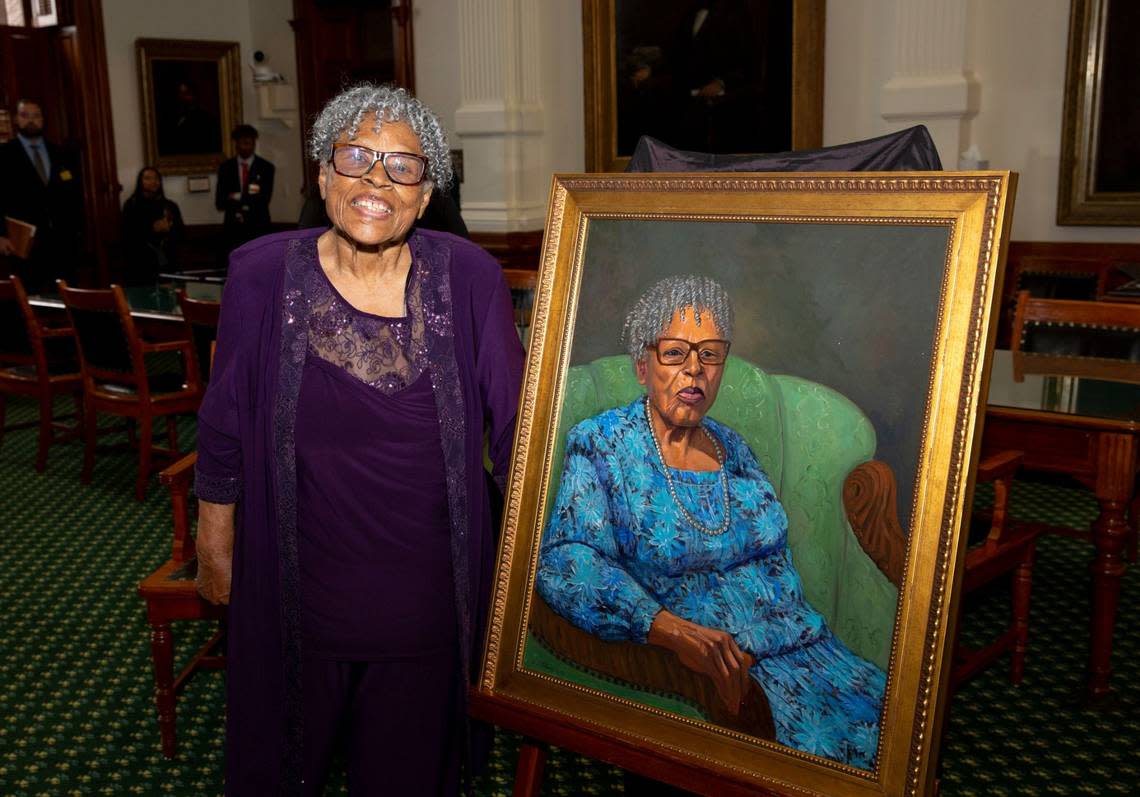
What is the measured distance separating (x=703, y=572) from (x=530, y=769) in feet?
2.02

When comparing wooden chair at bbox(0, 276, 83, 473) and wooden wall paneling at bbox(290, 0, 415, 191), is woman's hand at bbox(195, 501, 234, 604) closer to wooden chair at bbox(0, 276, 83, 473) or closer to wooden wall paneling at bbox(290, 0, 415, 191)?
wooden chair at bbox(0, 276, 83, 473)

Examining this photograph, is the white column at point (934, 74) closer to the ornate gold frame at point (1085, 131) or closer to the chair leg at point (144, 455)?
the ornate gold frame at point (1085, 131)

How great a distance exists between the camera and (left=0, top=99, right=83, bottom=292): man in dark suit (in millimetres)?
9727

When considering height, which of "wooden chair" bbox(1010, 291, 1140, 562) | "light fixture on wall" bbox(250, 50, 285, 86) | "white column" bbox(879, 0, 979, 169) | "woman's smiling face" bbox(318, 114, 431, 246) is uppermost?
"light fixture on wall" bbox(250, 50, 285, 86)

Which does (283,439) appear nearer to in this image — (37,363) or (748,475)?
(748,475)

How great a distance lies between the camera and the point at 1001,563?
3420mm

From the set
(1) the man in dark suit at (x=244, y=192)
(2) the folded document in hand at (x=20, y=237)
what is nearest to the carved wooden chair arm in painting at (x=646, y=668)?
(2) the folded document in hand at (x=20, y=237)

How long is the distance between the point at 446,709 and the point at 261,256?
973 millimetres

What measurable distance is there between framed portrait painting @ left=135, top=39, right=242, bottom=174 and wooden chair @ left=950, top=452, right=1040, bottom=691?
10257 millimetres

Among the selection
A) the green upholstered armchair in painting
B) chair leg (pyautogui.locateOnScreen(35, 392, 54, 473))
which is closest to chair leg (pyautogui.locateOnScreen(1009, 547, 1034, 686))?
the green upholstered armchair in painting

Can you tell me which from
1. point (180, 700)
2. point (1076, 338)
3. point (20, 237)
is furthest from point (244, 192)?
point (1076, 338)

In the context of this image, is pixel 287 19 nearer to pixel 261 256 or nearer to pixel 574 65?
pixel 574 65

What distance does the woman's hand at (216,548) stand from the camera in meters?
2.27

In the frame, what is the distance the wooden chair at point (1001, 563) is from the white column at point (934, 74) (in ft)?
11.9
